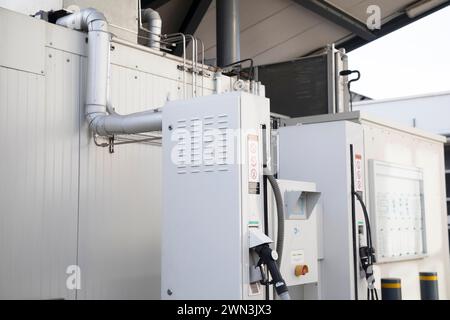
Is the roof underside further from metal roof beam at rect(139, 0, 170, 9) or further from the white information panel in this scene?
the white information panel

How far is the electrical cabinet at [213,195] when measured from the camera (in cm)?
283

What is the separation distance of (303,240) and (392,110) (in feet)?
19.2

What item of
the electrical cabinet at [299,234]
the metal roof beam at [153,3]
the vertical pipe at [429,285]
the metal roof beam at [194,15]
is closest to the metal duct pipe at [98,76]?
the electrical cabinet at [299,234]

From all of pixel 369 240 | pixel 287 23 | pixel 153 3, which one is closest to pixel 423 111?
pixel 287 23

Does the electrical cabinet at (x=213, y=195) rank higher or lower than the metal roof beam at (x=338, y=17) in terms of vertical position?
lower

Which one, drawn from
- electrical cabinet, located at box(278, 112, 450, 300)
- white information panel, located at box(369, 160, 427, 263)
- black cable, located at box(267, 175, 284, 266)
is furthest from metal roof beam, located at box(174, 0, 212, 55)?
black cable, located at box(267, 175, 284, 266)

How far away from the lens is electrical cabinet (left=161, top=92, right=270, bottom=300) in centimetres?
283

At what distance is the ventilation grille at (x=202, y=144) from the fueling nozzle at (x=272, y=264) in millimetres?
421

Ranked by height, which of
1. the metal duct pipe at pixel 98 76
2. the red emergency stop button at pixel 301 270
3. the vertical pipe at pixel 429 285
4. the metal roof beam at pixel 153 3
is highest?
the metal roof beam at pixel 153 3

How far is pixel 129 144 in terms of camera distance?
3.89 meters

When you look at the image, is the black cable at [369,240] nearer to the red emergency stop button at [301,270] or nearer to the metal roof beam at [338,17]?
the red emergency stop button at [301,270]

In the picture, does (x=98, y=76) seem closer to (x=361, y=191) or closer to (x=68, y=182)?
(x=68, y=182)

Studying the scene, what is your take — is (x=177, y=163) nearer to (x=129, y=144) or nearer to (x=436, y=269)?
(x=129, y=144)

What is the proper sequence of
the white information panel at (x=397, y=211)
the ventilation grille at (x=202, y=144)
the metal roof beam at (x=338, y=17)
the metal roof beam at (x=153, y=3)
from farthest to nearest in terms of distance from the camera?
the metal roof beam at (x=338, y=17)
the metal roof beam at (x=153, y=3)
the white information panel at (x=397, y=211)
the ventilation grille at (x=202, y=144)
